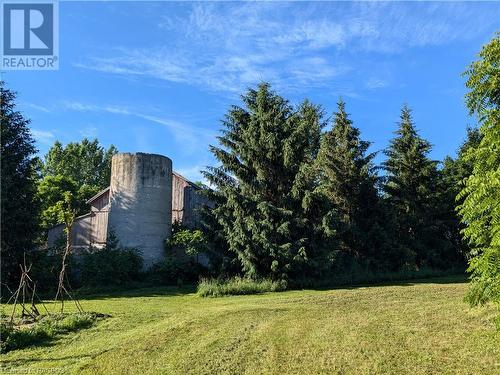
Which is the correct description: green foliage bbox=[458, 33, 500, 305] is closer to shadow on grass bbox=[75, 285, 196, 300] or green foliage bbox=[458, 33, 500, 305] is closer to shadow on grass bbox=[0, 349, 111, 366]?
shadow on grass bbox=[0, 349, 111, 366]

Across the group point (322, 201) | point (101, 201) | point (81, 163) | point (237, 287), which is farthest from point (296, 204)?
point (81, 163)

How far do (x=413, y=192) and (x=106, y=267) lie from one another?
61.7 feet

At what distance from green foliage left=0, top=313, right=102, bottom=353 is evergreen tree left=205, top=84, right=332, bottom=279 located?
343 inches

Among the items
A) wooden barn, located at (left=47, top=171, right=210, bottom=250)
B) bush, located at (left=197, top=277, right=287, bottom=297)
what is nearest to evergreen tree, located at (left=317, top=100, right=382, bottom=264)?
bush, located at (left=197, top=277, right=287, bottom=297)

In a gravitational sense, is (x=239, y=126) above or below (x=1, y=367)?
above

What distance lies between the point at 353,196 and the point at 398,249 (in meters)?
3.76

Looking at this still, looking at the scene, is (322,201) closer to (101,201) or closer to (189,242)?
(189,242)

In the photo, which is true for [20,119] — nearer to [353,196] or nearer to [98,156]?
[353,196]

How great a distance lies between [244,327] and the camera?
1071cm

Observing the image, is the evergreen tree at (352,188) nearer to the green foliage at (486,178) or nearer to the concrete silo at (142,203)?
the concrete silo at (142,203)

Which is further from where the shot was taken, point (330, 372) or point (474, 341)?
point (474, 341)

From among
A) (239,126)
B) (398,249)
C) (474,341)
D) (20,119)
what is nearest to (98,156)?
(20,119)

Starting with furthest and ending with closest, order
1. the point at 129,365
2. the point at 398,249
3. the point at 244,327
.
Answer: the point at 398,249 < the point at 244,327 < the point at 129,365

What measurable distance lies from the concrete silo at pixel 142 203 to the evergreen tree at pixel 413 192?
13.4m
